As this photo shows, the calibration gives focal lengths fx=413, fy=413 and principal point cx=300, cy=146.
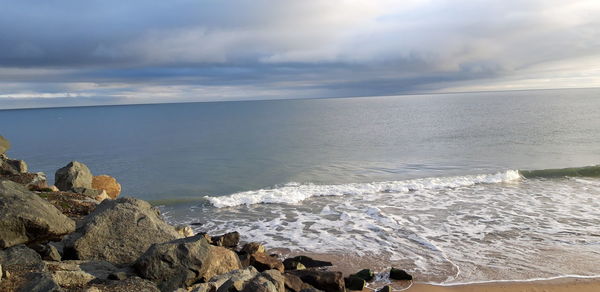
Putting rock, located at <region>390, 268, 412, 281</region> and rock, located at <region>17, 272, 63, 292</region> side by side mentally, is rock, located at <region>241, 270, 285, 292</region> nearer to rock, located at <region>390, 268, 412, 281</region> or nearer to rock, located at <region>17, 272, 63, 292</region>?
rock, located at <region>17, 272, 63, 292</region>

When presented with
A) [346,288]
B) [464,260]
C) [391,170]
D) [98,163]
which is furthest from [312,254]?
[98,163]

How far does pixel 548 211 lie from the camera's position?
18.9 m

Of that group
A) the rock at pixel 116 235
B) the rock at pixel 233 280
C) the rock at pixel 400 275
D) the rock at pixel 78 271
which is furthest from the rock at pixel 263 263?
the rock at pixel 78 271

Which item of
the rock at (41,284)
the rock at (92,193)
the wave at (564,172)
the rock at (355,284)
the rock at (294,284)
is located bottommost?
the wave at (564,172)

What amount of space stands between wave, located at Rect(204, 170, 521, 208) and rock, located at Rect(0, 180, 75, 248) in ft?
41.5

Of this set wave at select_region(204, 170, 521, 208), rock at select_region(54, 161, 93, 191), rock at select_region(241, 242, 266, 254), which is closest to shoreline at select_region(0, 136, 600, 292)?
rock at select_region(241, 242, 266, 254)

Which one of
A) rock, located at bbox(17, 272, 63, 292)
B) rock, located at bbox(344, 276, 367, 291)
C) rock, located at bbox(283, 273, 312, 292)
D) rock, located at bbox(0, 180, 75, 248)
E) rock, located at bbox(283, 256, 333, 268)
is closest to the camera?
rock, located at bbox(17, 272, 63, 292)

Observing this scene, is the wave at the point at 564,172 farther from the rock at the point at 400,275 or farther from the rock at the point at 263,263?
the rock at the point at 263,263

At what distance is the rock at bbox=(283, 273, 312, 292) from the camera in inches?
372

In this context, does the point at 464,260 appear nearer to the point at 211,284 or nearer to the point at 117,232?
the point at 211,284

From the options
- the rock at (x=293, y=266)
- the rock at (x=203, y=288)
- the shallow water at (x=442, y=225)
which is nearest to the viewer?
the rock at (x=203, y=288)

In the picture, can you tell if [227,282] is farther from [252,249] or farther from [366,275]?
[366,275]

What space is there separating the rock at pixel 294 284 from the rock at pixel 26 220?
18.1 feet

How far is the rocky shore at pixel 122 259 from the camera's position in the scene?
739 cm
